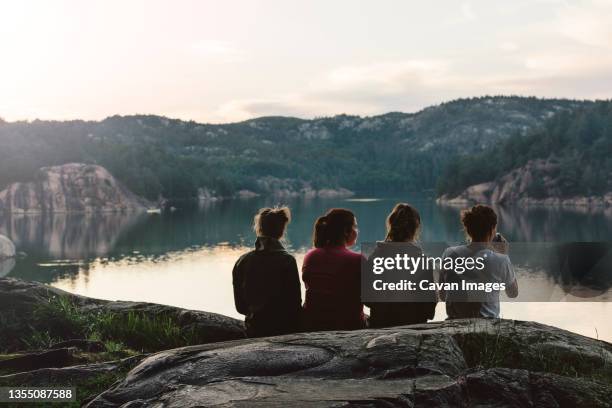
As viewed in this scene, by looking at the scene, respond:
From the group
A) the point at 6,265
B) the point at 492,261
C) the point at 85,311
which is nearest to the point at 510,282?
the point at 492,261

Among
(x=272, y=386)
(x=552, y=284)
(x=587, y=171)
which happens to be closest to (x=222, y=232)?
(x=552, y=284)

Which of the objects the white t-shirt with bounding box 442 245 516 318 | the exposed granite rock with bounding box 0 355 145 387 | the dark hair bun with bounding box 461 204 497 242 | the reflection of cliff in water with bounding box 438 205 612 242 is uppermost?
the dark hair bun with bounding box 461 204 497 242

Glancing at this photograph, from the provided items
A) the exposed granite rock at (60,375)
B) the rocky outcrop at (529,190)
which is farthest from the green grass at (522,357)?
the rocky outcrop at (529,190)

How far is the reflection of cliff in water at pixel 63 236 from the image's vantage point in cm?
5606

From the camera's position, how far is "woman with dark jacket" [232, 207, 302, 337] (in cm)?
753

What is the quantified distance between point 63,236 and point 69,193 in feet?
177

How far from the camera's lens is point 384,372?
18.4 feet

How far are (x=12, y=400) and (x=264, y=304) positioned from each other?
273cm

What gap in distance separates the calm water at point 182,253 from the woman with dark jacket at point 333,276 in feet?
12.8

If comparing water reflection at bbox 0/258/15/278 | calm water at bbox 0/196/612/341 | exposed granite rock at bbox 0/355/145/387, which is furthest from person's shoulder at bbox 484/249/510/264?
water reflection at bbox 0/258/15/278

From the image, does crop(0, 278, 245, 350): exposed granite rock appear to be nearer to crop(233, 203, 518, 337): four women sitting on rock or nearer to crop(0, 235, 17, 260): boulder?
crop(233, 203, 518, 337): four women sitting on rock

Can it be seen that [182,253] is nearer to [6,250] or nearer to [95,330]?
[6,250]

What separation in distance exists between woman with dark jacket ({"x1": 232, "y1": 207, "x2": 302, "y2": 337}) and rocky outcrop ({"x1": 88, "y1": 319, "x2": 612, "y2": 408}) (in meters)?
1.02

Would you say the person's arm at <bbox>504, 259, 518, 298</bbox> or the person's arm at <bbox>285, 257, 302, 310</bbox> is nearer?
the person's arm at <bbox>504, 259, 518, 298</bbox>
